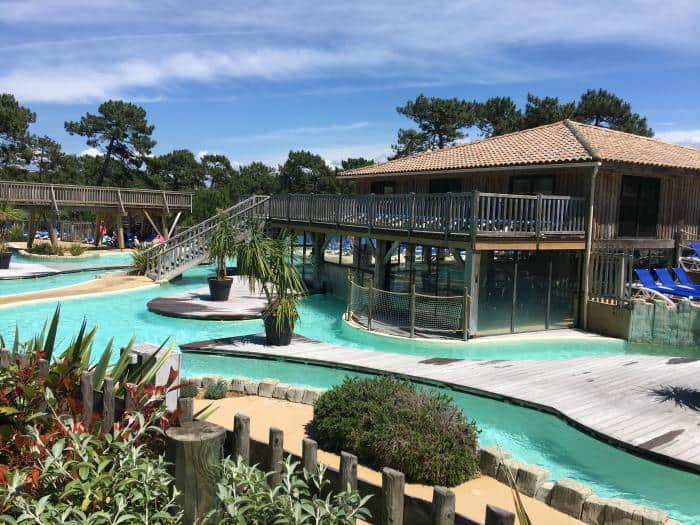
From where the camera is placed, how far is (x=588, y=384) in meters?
10.8

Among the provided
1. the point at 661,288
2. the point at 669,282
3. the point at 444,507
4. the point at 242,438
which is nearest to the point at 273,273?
the point at 242,438

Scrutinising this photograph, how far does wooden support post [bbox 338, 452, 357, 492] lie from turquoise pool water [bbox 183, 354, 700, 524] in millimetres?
4796

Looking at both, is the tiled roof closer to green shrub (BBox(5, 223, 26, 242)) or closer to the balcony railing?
the balcony railing

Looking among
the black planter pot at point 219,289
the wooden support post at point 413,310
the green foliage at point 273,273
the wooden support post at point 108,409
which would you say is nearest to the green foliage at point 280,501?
the wooden support post at point 108,409

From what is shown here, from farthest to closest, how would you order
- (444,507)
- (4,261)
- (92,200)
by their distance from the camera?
(92,200) → (4,261) → (444,507)

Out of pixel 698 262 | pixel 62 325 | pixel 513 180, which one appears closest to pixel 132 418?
pixel 62 325

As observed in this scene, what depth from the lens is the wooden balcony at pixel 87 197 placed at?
102ft

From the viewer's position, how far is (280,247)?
13375 mm

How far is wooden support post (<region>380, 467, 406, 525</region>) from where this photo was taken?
2.90 metres

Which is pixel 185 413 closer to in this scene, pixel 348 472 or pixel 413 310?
pixel 348 472

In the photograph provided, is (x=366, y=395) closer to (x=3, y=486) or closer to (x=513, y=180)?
(x=3, y=486)

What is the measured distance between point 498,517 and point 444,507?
10.8 inches

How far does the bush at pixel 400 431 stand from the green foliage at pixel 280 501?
3005mm

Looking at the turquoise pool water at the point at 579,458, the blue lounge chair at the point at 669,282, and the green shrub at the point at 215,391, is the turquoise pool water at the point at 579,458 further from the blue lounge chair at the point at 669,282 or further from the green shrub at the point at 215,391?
the blue lounge chair at the point at 669,282
